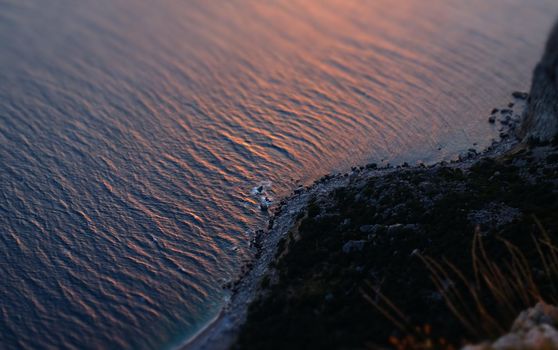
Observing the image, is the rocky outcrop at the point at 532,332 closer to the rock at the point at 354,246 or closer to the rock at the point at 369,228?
the rock at the point at 354,246

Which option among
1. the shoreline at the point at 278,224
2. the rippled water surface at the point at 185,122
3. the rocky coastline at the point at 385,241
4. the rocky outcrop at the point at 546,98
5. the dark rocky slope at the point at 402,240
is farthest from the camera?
the rocky outcrop at the point at 546,98

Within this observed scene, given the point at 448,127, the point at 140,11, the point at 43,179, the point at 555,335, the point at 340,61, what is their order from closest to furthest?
1. the point at 555,335
2. the point at 43,179
3. the point at 448,127
4. the point at 340,61
5. the point at 140,11

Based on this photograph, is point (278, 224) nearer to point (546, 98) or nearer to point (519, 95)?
point (546, 98)

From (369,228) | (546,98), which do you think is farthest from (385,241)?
(546,98)

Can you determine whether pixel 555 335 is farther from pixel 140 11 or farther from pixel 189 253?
pixel 140 11

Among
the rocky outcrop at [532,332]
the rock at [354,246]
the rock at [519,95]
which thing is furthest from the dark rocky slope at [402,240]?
the rock at [519,95]

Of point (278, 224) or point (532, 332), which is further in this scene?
point (278, 224)

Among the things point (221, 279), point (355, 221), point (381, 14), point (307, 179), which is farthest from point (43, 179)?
point (381, 14)
